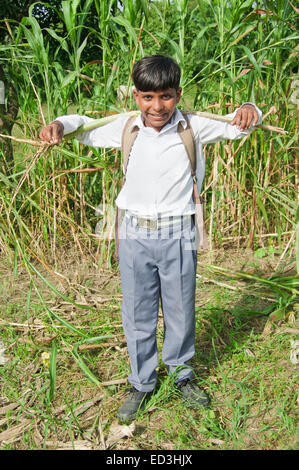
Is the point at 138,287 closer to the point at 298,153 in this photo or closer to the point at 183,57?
the point at 183,57

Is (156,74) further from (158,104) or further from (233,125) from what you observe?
(233,125)

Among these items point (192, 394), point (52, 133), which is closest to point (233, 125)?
point (52, 133)

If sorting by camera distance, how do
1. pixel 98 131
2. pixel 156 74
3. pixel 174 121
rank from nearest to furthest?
pixel 156 74 < pixel 174 121 < pixel 98 131

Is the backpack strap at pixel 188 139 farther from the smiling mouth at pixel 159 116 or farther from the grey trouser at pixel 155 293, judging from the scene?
the grey trouser at pixel 155 293

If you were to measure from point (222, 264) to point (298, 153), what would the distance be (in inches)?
35.0

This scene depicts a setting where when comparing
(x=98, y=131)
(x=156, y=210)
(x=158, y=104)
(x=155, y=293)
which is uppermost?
(x=158, y=104)

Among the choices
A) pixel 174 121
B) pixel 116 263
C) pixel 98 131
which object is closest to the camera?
pixel 174 121

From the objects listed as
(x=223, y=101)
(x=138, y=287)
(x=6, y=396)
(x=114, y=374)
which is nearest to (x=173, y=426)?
(x=114, y=374)

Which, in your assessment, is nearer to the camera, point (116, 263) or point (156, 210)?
point (156, 210)

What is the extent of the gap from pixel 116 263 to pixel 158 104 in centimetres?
160

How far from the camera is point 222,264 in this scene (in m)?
2.81

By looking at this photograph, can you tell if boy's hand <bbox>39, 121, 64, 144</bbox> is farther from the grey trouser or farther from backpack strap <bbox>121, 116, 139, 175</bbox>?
the grey trouser

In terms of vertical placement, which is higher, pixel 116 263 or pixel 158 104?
pixel 158 104

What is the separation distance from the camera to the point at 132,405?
1.61m
